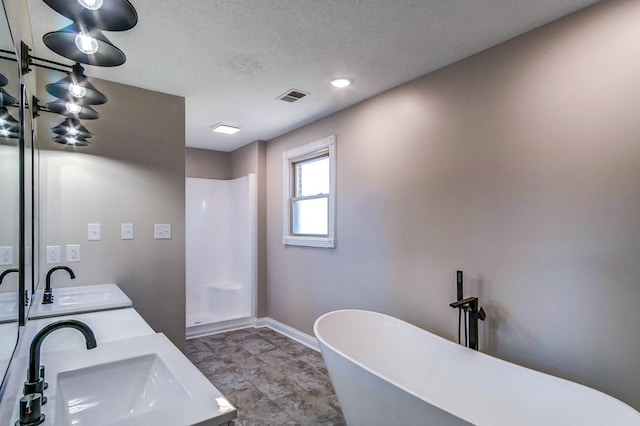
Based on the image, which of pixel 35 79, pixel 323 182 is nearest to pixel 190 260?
pixel 323 182

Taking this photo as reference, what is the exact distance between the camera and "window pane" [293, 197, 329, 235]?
3648 millimetres

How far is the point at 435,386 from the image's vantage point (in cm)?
210

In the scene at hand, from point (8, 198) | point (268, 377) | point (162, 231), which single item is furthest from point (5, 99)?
point (268, 377)

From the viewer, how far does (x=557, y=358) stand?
6.09 feet

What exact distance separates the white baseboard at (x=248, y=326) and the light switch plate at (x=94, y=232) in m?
1.86

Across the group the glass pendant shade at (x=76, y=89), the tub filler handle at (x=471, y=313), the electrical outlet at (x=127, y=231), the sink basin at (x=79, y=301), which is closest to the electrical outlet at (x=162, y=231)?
the electrical outlet at (x=127, y=231)

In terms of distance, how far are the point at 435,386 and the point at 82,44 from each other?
242 centimetres

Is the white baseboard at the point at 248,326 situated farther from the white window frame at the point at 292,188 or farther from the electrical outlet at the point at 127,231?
the electrical outlet at the point at 127,231

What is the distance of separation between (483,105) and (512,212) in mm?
721

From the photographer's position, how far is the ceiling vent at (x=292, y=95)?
2881mm

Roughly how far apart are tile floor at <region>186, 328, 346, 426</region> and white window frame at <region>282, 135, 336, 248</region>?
1.14 meters

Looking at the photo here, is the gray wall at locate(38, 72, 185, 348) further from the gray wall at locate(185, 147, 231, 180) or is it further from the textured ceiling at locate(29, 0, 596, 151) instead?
the gray wall at locate(185, 147, 231, 180)

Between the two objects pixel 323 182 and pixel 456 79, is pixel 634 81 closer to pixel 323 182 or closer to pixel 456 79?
pixel 456 79

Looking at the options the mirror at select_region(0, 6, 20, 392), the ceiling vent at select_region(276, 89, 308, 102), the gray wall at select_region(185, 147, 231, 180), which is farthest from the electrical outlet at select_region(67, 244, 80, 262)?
the gray wall at select_region(185, 147, 231, 180)
